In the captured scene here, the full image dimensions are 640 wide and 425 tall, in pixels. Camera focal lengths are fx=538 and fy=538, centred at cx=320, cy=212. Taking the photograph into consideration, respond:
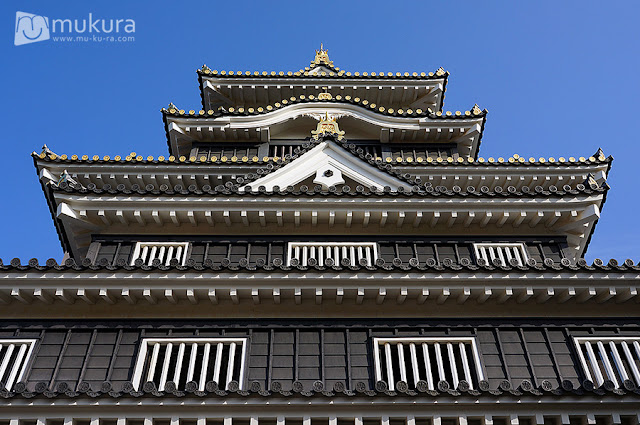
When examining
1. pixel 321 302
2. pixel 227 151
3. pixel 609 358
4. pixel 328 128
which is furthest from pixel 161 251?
pixel 609 358

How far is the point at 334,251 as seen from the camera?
45.3 ft

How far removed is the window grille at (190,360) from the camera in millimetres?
10562

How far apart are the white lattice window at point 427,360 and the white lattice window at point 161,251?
5565 millimetres

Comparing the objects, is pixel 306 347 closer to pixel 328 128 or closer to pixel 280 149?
pixel 328 128

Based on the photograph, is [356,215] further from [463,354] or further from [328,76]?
[328,76]

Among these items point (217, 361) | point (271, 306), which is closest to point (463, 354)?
point (271, 306)

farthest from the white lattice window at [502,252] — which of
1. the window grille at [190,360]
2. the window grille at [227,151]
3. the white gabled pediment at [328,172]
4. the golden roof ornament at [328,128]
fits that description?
the window grille at [227,151]

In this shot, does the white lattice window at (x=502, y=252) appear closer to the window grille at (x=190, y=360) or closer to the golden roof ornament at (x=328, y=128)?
the window grille at (x=190, y=360)

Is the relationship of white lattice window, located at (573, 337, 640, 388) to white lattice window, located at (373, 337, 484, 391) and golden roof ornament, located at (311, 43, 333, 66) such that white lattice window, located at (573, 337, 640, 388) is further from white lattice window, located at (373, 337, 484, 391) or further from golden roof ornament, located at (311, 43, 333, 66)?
golden roof ornament, located at (311, 43, 333, 66)

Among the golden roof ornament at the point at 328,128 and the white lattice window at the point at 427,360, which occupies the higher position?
the golden roof ornament at the point at 328,128

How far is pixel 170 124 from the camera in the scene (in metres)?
20.1

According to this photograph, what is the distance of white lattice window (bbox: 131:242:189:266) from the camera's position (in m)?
13.6

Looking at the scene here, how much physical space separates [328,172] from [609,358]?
28.1 feet

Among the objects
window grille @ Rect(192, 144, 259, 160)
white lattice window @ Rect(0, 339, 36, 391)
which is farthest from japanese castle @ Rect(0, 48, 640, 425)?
window grille @ Rect(192, 144, 259, 160)
